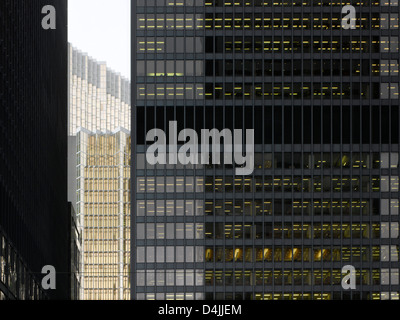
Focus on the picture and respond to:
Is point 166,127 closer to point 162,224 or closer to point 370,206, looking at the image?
point 162,224

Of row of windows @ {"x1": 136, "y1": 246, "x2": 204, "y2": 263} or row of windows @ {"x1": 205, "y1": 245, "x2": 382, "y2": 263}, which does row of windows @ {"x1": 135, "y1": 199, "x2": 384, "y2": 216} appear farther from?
row of windows @ {"x1": 205, "y1": 245, "x2": 382, "y2": 263}

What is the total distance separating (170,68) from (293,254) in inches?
1399

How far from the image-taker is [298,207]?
153750mm

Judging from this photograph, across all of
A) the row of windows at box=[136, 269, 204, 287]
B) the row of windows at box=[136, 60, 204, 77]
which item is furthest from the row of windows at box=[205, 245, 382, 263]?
the row of windows at box=[136, 60, 204, 77]

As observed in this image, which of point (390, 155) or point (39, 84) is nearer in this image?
point (39, 84)

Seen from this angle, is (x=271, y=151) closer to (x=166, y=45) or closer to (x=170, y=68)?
(x=170, y=68)

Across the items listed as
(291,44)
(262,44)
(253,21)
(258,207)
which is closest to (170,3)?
(253,21)

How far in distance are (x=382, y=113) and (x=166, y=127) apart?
116 ft

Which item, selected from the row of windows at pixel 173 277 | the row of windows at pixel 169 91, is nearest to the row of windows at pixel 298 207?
the row of windows at pixel 173 277

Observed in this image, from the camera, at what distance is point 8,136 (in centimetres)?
9962

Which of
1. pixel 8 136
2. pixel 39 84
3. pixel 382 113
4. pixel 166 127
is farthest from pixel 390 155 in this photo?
pixel 8 136

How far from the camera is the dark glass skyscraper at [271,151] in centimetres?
15312

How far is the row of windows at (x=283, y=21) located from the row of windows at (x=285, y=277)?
39066 mm

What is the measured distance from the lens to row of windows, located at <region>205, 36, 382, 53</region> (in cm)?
15638
